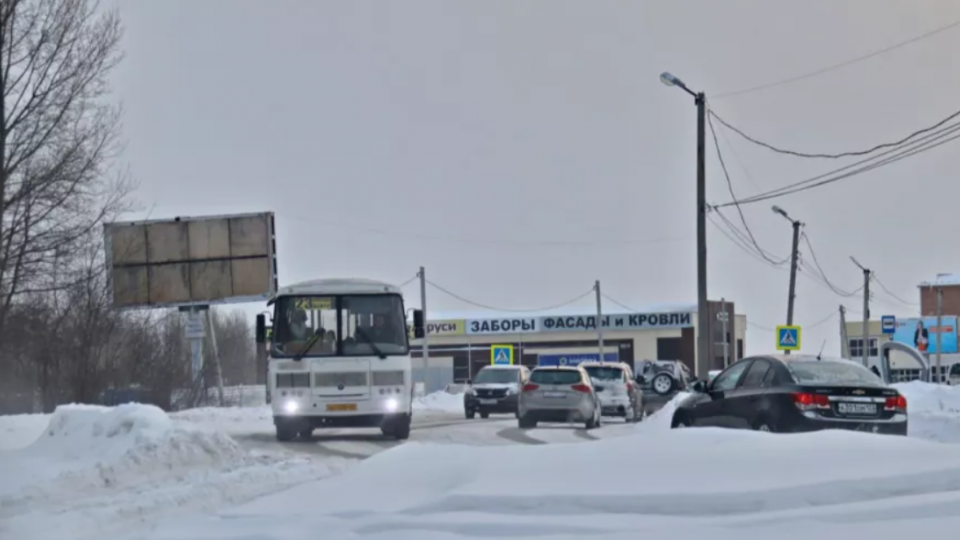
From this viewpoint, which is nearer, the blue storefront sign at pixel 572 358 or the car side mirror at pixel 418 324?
the car side mirror at pixel 418 324

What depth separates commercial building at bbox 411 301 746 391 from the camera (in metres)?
85.5

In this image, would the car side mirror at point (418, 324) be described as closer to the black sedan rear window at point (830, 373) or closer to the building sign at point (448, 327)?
the black sedan rear window at point (830, 373)

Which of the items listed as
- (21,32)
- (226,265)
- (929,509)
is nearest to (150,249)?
(226,265)

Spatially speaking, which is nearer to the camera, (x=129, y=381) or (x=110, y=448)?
(x=110, y=448)

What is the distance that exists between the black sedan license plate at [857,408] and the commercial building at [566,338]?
6627 cm

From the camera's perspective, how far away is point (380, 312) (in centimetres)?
2262

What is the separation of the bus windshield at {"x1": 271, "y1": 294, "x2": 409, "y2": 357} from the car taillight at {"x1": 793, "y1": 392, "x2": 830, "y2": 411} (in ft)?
28.6

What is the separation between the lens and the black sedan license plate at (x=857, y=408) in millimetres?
15711

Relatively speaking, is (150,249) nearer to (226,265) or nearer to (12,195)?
(226,265)

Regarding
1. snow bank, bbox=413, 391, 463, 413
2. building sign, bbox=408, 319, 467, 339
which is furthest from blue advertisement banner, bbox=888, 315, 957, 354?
snow bank, bbox=413, 391, 463, 413

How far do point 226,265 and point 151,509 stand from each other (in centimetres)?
3063

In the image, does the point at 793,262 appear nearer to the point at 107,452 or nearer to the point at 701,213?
the point at 701,213

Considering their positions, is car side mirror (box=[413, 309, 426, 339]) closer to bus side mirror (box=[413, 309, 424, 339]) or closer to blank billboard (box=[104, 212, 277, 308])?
bus side mirror (box=[413, 309, 424, 339])

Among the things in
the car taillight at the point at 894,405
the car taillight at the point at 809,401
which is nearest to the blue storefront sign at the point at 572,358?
the car taillight at the point at 894,405
